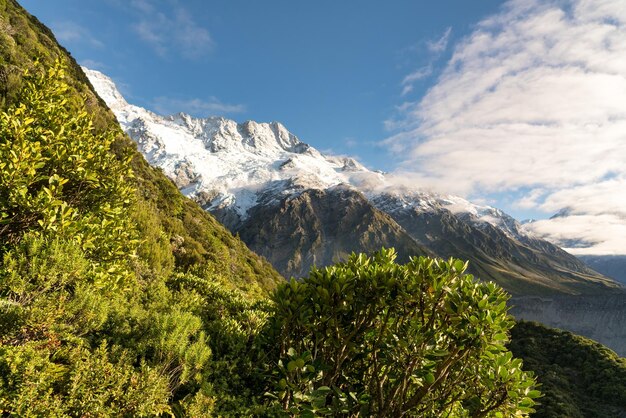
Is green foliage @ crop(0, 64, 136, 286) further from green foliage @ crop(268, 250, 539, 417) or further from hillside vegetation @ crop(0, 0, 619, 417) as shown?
green foliage @ crop(268, 250, 539, 417)

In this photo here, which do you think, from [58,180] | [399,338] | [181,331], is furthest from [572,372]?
[58,180]

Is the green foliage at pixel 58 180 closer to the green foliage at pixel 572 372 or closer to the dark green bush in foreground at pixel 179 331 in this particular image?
the dark green bush in foreground at pixel 179 331

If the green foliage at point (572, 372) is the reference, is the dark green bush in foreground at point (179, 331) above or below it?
below

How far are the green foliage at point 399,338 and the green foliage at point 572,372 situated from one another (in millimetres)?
32980

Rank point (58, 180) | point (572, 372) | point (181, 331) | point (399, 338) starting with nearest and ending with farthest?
point (399, 338) → point (58, 180) → point (181, 331) → point (572, 372)

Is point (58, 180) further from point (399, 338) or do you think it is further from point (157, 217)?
point (157, 217)

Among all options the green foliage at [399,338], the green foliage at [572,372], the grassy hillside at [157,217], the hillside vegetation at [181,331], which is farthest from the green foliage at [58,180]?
the green foliage at [572,372]

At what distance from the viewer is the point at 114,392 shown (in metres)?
5.03

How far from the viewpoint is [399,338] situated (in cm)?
582

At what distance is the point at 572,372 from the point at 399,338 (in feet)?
163

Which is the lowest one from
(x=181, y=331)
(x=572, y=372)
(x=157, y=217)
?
(x=181, y=331)

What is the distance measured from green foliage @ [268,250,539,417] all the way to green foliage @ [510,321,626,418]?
108 feet

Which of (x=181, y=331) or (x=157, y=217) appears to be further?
(x=157, y=217)

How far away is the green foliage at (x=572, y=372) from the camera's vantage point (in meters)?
33.9
